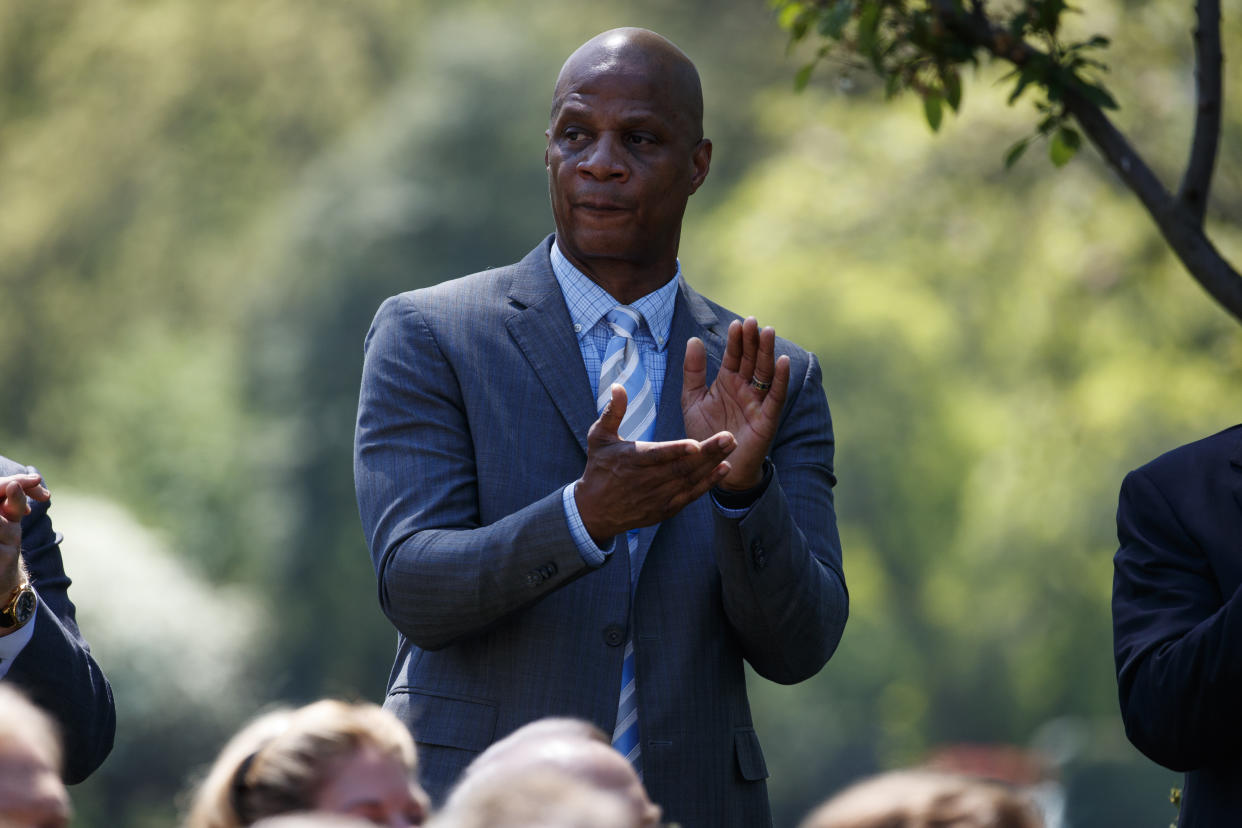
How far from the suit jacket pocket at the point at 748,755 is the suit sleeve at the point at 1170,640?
70 centimetres

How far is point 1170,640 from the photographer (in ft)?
10.6

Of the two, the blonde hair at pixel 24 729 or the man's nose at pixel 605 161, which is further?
the man's nose at pixel 605 161

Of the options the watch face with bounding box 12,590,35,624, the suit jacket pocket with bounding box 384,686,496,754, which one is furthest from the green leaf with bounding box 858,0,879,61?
the watch face with bounding box 12,590,35,624

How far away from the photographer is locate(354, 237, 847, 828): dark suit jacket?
3330 millimetres

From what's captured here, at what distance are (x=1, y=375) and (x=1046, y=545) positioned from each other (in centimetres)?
1938

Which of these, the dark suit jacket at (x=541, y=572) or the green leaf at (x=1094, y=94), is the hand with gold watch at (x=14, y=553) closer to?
the dark suit jacket at (x=541, y=572)

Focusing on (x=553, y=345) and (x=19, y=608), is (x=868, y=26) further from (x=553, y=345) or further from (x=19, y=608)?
(x=19, y=608)

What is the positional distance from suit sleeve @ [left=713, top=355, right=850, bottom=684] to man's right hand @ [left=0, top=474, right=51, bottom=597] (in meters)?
1.20

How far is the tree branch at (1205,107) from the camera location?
15.6 ft

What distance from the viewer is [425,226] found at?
28156 mm

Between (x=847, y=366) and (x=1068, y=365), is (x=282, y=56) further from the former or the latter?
(x=1068, y=365)

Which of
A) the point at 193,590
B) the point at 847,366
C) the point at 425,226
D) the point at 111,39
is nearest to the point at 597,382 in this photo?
the point at 193,590

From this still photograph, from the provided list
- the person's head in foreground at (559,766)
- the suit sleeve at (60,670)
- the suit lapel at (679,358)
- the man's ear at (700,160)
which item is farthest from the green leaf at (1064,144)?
the suit sleeve at (60,670)

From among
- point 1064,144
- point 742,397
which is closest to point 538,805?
point 742,397
